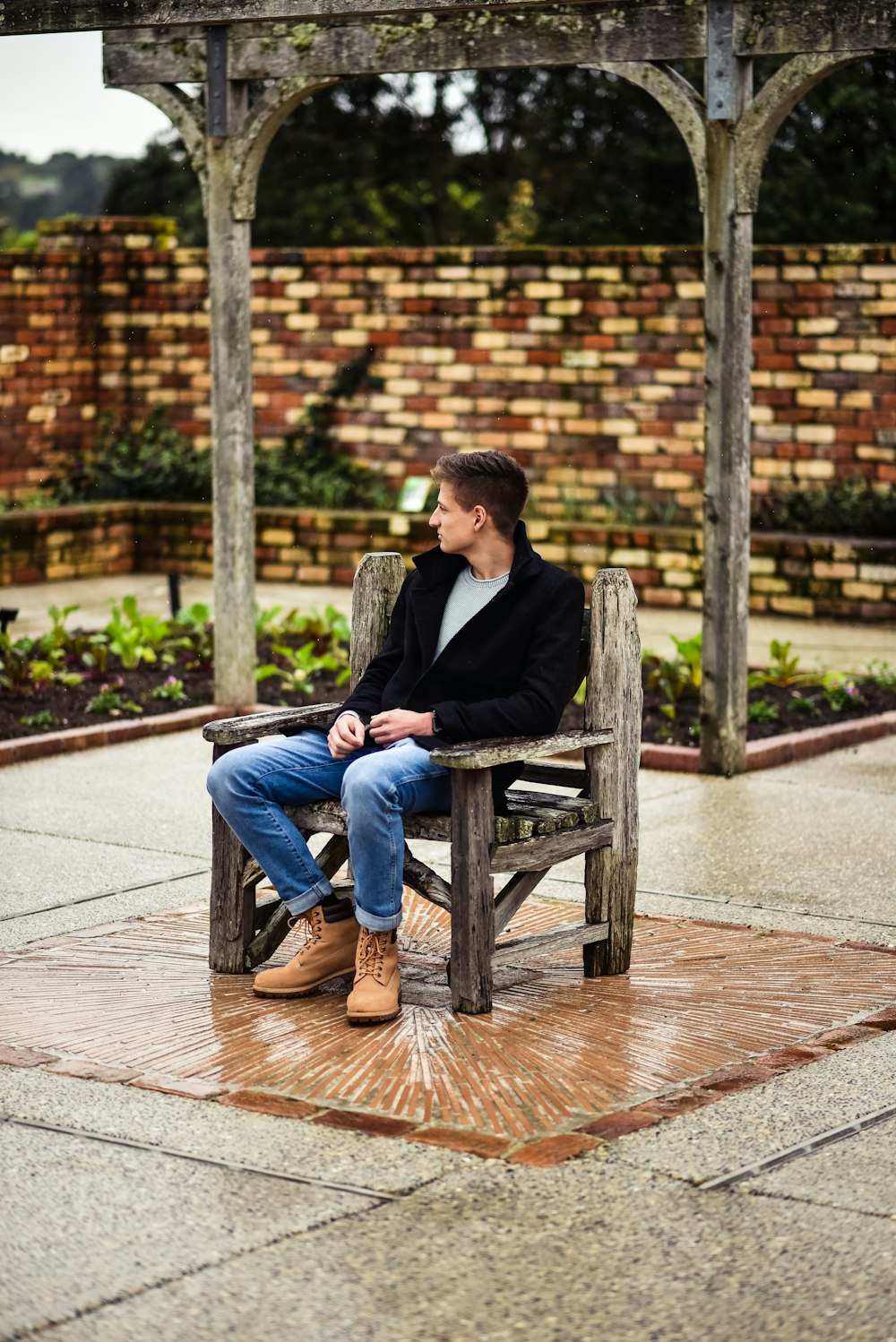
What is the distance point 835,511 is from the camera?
12.9 metres

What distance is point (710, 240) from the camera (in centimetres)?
780

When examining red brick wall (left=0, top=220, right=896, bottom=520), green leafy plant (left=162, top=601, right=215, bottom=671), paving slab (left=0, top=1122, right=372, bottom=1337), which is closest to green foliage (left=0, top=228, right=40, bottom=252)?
red brick wall (left=0, top=220, right=896, bottom=520)

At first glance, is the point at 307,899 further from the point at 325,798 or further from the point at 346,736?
the point at 346,736

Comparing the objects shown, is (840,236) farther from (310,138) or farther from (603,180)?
(310,138)

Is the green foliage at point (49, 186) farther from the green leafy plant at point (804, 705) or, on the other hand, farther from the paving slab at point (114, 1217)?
the paving slab at point (114, 1217)

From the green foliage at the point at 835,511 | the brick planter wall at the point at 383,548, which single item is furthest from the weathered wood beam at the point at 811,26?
the green foliage at the point at 835,511

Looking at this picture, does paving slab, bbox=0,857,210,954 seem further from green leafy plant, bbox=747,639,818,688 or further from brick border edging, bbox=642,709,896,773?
green leafy plant, bbox=747,639,818,688

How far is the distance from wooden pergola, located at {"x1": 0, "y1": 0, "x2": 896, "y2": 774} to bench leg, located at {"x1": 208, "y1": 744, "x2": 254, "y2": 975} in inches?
Result: 128

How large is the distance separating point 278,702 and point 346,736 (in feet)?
14.0

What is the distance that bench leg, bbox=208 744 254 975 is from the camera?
5.14m

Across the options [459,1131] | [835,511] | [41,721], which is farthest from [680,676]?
[459,1131]

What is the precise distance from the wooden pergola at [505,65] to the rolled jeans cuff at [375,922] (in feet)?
11.3

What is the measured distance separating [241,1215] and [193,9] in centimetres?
622

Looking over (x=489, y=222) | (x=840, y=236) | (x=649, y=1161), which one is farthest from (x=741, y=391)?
(x=489, y=222)
